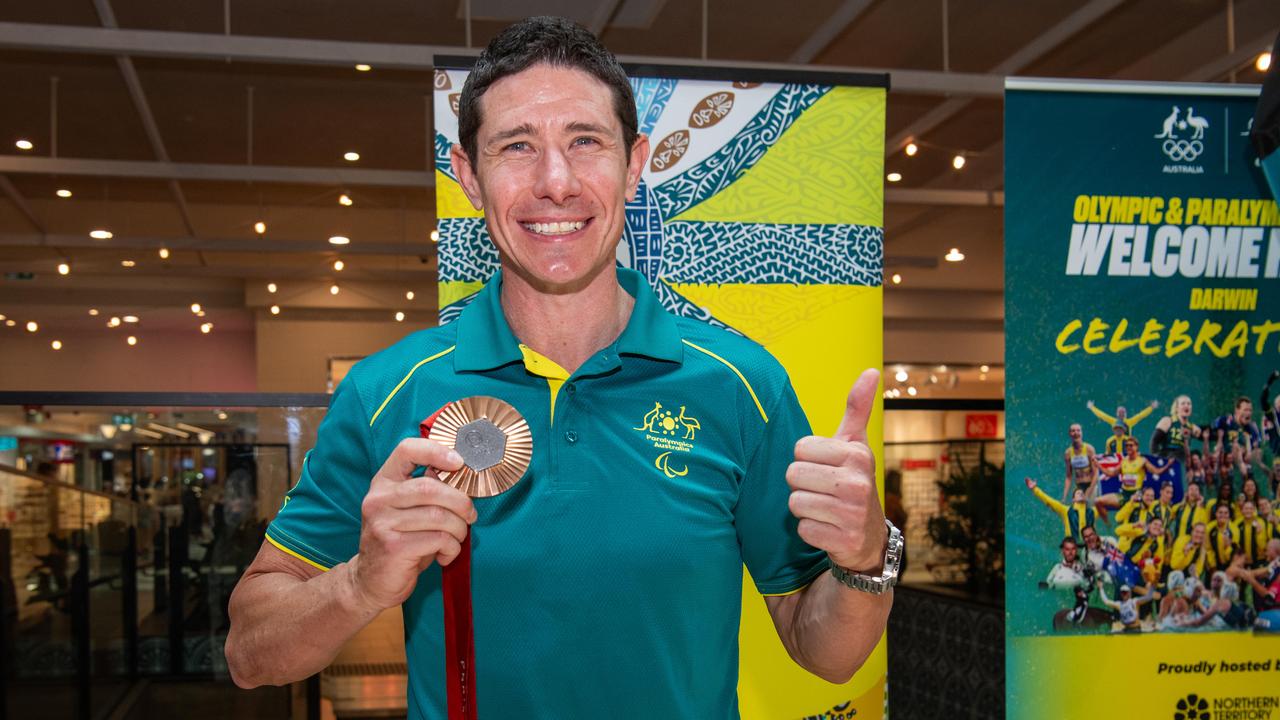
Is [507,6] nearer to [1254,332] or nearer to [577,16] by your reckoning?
[577,16]

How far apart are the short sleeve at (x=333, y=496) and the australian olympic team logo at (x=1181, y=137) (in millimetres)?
2680

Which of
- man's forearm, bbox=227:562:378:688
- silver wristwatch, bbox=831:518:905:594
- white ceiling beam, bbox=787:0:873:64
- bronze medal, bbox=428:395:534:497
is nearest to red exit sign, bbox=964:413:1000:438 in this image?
white ceiling beam, bbox=787:0:873:64

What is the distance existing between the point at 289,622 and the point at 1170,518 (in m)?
2.73

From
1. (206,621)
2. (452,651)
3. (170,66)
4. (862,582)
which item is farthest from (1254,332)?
(170,66)

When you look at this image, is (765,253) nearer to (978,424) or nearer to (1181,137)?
(1181,137)

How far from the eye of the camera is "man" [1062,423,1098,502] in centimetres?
322

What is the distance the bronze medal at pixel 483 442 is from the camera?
121 cm

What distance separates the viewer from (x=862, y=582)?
1421 millimetres

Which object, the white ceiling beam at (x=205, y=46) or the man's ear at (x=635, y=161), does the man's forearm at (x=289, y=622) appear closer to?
the man's ear at (x=635, y=161)

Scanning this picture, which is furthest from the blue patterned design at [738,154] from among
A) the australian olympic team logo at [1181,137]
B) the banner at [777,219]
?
the australian olympic team logo at [1181,137]

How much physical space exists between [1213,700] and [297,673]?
9.32 ft

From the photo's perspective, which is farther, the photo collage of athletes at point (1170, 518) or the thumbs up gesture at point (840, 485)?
the photo collage of athletes at point (1170, 518)

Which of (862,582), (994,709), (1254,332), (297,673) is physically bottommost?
(994,709)

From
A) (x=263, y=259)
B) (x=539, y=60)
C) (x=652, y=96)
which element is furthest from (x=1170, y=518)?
(x=263, y=259)
